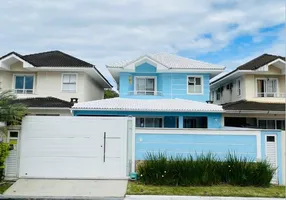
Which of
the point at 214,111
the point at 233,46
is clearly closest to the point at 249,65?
the point at 233,46

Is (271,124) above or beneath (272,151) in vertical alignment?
above

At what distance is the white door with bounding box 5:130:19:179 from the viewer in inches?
469

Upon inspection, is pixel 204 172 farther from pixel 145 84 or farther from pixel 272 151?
pixel 145 84

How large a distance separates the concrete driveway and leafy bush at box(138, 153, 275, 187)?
1.26 meters

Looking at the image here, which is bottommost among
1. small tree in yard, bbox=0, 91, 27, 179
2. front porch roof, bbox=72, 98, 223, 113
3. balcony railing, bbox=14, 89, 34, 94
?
small tree in yard, bbox=0, 91, 27, 179

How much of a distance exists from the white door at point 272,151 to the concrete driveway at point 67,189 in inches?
233

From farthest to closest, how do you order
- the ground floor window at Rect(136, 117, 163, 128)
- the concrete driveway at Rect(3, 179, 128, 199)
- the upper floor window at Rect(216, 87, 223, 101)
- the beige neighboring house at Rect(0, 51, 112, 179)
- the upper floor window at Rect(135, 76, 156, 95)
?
the upper floor window at Rect(216, 87, 223, 101) < the upper floor window at Rect(135, 76, 156, 95) < the beige neighboring house at Rect(0, 51, 112, 179) < the ground floor window at Rect(136, 117, 163, 128) < the concrete driveway at Rect(3, 179, 128, 199)

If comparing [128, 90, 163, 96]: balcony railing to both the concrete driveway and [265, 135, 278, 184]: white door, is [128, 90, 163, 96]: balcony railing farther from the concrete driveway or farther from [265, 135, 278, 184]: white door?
the concrete driveway

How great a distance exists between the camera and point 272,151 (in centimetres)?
1201

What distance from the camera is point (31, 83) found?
76.0ft

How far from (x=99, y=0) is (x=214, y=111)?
10.3m

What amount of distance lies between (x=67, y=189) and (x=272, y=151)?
8.23 m

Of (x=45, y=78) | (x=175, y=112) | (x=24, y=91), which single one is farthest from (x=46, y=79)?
(x=175, y=112)

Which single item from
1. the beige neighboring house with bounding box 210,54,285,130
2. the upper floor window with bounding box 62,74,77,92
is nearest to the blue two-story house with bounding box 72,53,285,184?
the beige neighboring house with bounding box 210,54,285,130
